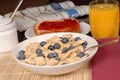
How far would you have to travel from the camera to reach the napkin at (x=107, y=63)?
68 centimetres

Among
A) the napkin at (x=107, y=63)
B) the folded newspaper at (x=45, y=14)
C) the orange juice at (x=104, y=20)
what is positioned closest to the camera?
the napkin at (x=107, y=63)

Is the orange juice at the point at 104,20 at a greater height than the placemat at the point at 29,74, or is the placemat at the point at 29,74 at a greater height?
the orange juice at the point at 104,20

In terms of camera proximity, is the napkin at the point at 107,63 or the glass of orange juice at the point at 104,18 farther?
the glass of orange juice at the point at 104,18

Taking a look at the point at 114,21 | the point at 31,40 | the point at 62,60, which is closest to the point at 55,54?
the point at 62,60

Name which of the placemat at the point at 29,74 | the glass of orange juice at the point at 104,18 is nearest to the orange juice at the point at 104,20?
the glass of orange juice at the point at 104,18

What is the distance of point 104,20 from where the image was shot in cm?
92

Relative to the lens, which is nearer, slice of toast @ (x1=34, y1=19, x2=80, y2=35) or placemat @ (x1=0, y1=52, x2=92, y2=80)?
placemat @ (x1=0, y1=52, x2=92, y2=80)

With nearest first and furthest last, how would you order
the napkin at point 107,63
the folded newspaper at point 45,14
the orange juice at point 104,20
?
the napkin at point 107,63 < the orange juice at point 104,20 < the folded newspaper at point 45,14

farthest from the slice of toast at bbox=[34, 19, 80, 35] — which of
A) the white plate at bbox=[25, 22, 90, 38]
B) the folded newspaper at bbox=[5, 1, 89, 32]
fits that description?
the folded newspaper at bbox=[5, 1, 89, 32]

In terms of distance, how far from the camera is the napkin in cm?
68

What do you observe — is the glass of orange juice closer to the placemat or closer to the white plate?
the white plate

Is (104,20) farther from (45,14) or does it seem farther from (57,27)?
(45,14)

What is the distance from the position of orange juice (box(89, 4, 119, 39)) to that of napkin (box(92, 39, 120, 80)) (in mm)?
93

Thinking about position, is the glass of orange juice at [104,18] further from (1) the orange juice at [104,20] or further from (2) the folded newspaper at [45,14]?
(2) the folded newspaper at [45,14]
